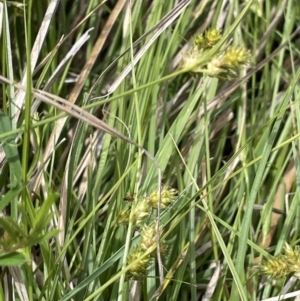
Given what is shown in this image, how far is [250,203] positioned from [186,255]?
0.44ft

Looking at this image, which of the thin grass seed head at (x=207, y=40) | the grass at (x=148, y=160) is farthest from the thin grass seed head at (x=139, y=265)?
the thin grass seed head at (x=207, y=40)

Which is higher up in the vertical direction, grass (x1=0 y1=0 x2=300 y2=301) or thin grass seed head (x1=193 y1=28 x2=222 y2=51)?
thin grass seed head (x1=193 y1=28 x2=222 y2=51)

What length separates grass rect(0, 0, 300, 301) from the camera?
2.13ft

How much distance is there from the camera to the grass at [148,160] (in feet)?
2.13

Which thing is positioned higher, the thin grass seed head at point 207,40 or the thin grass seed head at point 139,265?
the thin grass seed head at point 207,40

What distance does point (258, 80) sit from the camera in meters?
1.21

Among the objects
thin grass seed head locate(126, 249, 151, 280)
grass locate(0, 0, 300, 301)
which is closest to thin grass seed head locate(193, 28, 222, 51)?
grass locate(0, 0, 300, 301)

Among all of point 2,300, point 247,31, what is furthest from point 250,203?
point 247,31

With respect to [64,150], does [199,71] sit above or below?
above

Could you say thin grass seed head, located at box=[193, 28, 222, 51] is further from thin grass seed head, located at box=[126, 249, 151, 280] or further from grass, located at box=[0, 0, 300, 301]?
thin grass seed head, located at box=[126, 249, 151, 280]

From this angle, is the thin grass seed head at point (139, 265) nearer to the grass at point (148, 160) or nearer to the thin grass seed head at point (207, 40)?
the grass at point (148, 160)

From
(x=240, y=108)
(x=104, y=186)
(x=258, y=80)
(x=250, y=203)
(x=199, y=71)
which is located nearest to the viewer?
(x=199, y=71)

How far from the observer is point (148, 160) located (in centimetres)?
87

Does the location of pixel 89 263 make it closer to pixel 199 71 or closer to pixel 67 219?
pixel 67 219
